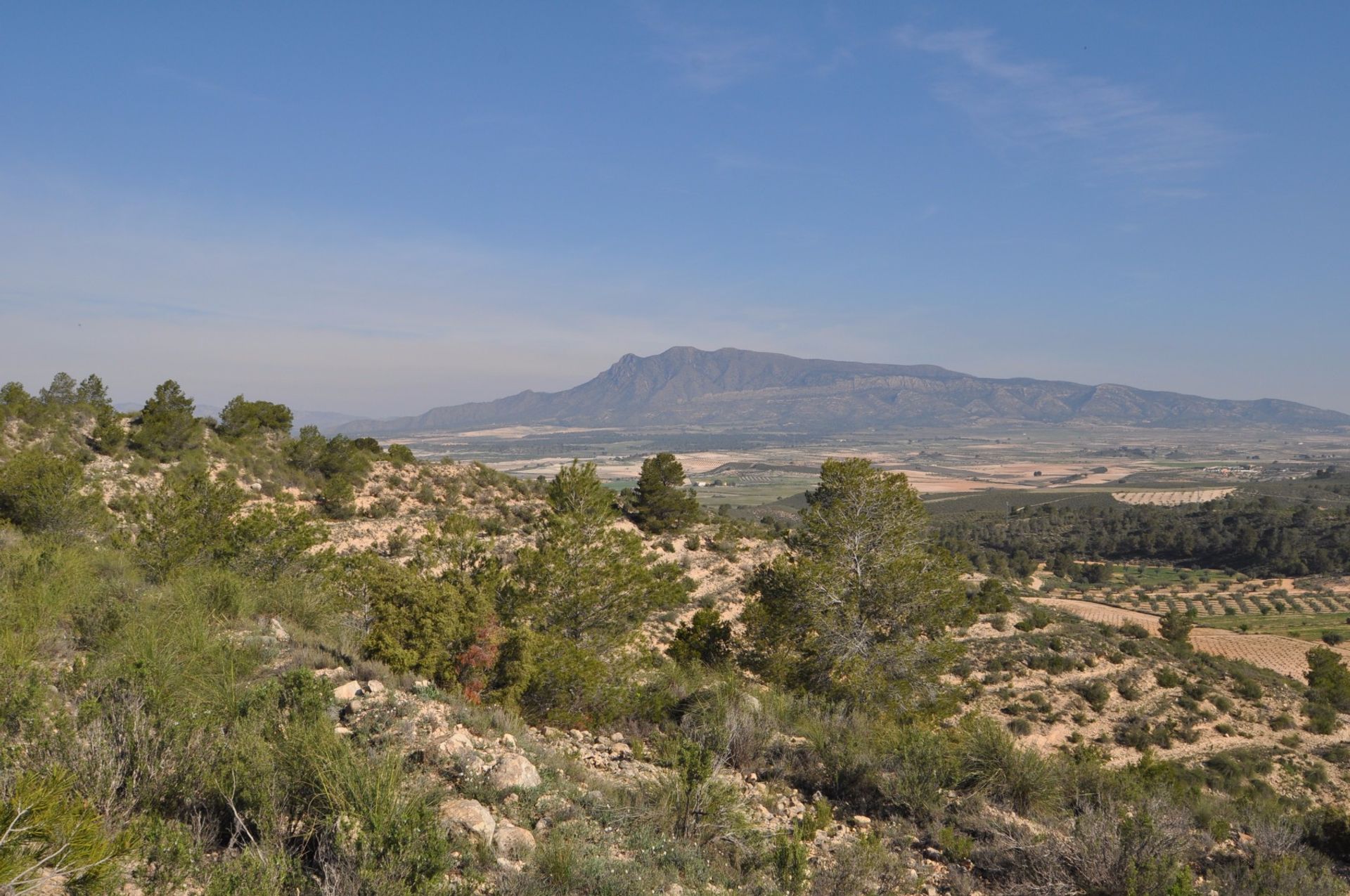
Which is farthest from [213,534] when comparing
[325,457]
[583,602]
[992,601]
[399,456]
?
[992,601]

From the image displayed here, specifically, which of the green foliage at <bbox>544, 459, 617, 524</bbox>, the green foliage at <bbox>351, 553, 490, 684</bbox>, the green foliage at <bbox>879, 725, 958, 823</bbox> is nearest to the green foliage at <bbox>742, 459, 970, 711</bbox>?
the green foliage at <bbox>544, 459, 617, 524</bbox>

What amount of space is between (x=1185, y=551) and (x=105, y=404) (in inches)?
3322

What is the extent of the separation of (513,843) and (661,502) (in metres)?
28.1

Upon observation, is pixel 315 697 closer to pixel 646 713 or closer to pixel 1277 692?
pixel 646 713

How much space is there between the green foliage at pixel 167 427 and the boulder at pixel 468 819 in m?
29.2

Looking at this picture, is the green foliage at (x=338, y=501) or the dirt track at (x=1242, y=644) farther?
the green foliage at (x=338, y=501)

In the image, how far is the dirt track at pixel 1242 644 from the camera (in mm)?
28250

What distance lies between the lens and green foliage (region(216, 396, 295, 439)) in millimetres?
33438

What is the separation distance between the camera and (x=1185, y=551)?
6569 cm

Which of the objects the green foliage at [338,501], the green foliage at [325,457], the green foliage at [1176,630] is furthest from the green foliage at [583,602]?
the green foliage at [1176,630]

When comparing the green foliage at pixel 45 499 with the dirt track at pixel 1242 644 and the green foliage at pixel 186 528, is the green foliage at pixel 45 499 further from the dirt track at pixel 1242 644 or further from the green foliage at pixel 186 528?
the dirt track at pixel 1242 644

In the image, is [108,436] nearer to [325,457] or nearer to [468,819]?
[325,457]

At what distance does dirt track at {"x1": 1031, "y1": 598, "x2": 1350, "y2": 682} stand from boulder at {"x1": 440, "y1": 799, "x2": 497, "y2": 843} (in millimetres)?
32103

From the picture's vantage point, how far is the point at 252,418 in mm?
34750
